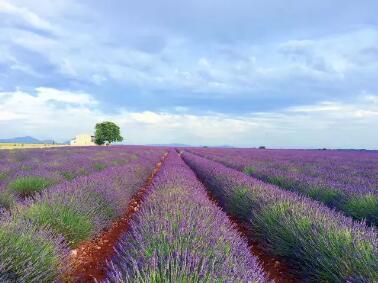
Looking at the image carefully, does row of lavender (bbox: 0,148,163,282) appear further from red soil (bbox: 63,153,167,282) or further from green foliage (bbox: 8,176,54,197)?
green foliage (bbox: 8,176,54,197)

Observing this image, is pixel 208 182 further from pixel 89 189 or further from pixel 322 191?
pixel 89 189

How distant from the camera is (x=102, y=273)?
379cm

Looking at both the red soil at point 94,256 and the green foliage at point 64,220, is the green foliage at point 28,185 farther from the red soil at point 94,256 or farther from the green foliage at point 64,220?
the green foliage at point 64,220

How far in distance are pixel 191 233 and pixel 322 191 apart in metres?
4.51

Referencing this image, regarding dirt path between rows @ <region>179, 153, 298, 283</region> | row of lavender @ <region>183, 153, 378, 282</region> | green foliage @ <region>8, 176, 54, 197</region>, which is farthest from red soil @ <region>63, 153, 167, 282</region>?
green foliage @ <region>8, 176, 54, 197</region>

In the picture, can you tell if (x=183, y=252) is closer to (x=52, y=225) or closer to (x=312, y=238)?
(x=312, y=238)

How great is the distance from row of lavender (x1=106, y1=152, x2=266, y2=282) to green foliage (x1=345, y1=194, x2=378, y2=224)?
2607 mm

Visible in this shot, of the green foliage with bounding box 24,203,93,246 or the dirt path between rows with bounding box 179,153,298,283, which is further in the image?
the green foliage with bounding box 24,203,93,246

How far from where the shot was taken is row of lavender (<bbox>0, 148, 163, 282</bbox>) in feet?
8.87

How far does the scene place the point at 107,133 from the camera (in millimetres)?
62875

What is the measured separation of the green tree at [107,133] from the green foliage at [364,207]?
58961 mm

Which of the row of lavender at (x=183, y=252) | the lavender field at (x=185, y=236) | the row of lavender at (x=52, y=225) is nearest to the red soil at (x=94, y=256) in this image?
the lavender field at (x=185, y=236)

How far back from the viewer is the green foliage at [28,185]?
683 centimetres

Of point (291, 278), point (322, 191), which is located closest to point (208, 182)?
point (322, 191)
